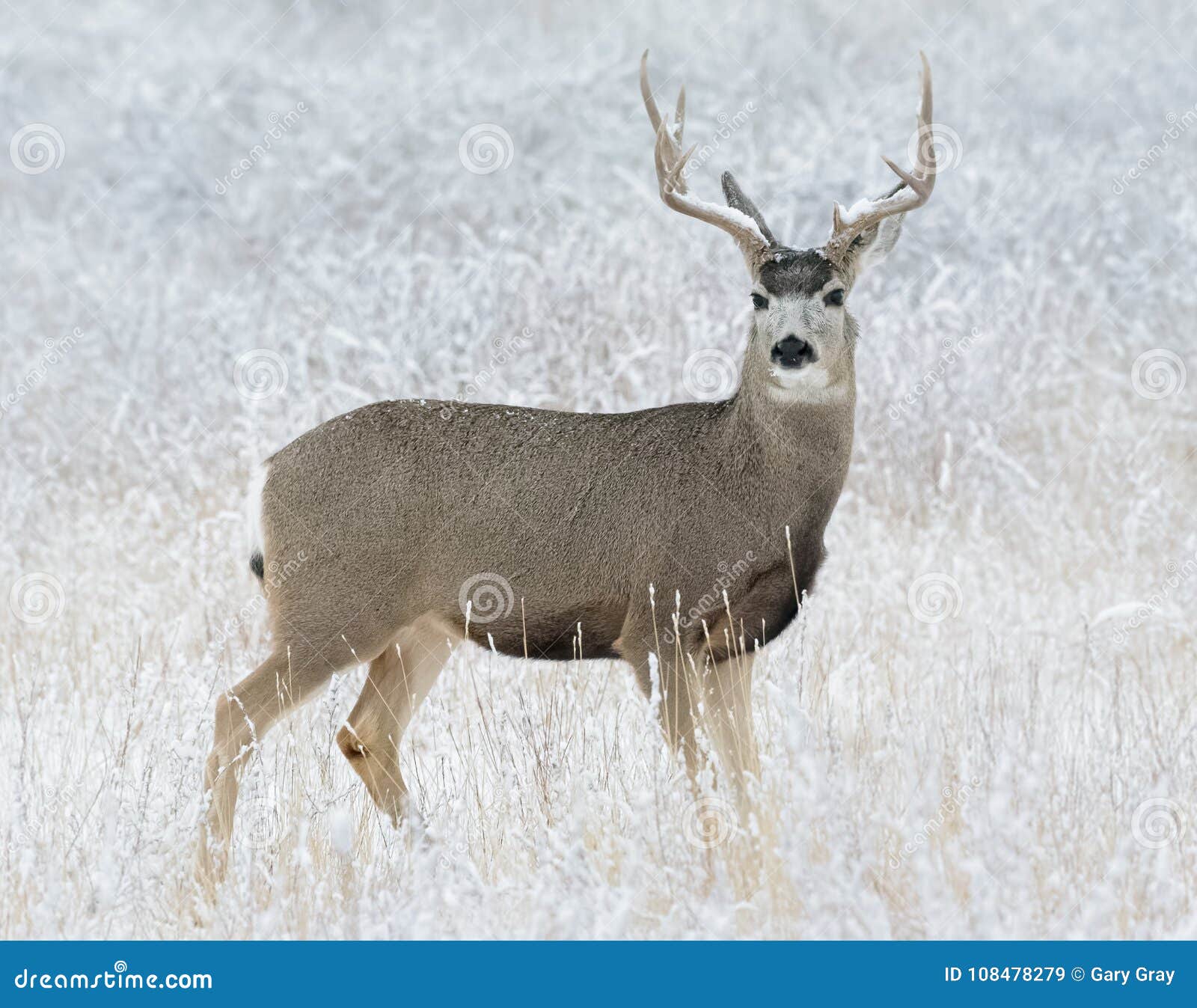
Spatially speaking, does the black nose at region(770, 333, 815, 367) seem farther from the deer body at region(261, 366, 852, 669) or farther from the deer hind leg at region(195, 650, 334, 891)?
the deer hind leg at region(195, 650, 334, 891)

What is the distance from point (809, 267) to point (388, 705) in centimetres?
219


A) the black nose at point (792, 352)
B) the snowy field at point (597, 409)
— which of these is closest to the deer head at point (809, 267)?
the black nose at point (792, 352)

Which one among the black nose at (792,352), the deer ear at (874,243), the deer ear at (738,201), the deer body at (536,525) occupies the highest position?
the deer ear at (738,201)

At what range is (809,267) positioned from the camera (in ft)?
18.5

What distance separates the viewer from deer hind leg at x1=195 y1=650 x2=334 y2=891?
5.20 m

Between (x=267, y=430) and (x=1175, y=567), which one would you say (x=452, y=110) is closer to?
(x=267, y=430)

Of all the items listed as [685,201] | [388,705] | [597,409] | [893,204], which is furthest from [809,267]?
[597,409]

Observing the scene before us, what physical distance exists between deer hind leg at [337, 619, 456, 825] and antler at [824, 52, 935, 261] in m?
2.01

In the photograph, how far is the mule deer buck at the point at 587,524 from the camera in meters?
5.43

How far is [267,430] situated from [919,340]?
434 centimetres

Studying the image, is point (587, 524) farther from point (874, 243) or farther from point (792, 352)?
point (874, 243)

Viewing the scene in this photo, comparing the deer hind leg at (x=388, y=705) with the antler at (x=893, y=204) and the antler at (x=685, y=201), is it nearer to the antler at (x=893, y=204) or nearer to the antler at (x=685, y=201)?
the antler at (x=685, y=201)

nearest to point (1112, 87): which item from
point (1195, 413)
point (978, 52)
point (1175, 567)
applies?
point (978, 52)

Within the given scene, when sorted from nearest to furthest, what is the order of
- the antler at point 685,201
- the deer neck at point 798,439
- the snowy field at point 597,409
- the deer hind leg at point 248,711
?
1. the snowy field at point 597,409
2. the deer hind leg at point 248,711
3. the deer neck at point 798,439
4. the antler at point 685,201
